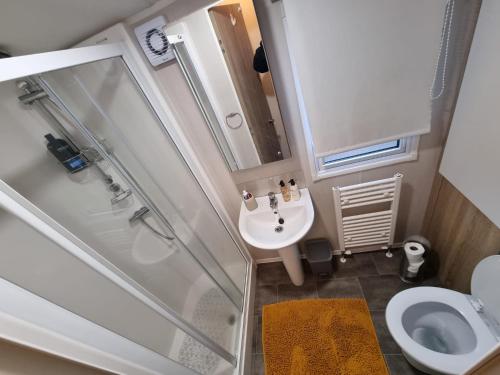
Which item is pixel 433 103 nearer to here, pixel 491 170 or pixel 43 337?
pixel 491 170

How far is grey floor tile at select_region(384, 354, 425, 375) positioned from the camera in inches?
51.4

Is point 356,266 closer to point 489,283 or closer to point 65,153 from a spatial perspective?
point 489,283

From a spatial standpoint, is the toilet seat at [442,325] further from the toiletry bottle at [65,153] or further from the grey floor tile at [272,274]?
the toiletry bottle at [65,153]

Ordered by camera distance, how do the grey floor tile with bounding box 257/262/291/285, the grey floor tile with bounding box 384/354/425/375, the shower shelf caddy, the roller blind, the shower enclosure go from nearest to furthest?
the shower enclosure, the roller blind, the grey floor tile with bounding box 384/354/425/375, the shower shelf caddy, the grey floor tile with bounding box 257/262/291/285

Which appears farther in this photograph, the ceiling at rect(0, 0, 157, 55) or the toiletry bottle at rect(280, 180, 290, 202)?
the toiletry bottle at rect(280, 180, 290, 202)

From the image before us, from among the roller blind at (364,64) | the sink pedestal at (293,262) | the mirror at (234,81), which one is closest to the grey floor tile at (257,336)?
the sink pedestal at (293,262)

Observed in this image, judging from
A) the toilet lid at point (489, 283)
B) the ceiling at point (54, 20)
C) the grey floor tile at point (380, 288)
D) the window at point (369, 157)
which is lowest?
the grey floor tile at point (380, 288)

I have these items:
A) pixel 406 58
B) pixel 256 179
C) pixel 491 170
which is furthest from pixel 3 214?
pixel 491 170

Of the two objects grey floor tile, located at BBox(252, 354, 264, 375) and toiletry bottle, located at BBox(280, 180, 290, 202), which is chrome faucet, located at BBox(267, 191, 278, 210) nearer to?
toiletry bottle, located at BBox(280, 180, 290, 202)

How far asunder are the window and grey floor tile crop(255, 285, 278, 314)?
116 cm

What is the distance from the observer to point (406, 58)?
3.28ft

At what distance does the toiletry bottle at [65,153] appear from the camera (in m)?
1.09

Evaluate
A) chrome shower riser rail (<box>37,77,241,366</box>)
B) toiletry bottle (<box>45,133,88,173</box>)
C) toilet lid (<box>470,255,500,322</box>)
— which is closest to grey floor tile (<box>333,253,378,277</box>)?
toilet lid (<box>470,255,500,322</box>)

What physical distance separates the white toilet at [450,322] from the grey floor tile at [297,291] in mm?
678
